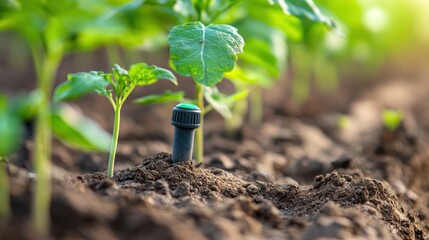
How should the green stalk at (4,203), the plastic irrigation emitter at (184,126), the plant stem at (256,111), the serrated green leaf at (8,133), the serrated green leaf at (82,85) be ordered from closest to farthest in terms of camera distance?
the serrated green leaf at (8,133) → the green stalk at (4,203) → the serrated green leaf at (82,85) → the plastic irrigation emitter at (184,126) → the plant stem at (256,111)

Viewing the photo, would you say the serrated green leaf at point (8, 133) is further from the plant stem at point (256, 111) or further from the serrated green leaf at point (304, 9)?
the plant stem at point (256, 111)

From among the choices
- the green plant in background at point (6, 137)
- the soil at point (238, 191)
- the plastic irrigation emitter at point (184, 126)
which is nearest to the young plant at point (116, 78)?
the plastic irrigation emitter at point (184, 126)

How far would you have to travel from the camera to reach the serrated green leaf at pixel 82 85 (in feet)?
6.88

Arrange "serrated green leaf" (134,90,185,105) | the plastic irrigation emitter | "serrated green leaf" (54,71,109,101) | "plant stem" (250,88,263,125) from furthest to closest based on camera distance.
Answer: "plant stem" (250,88,263,125) → "serrated green leaf" (134,90,185,105) → the plastic irrigation emitter → "serrated green leaf" (54,71,109,101)

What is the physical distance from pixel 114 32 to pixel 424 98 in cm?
361

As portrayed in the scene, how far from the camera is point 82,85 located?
2123mm

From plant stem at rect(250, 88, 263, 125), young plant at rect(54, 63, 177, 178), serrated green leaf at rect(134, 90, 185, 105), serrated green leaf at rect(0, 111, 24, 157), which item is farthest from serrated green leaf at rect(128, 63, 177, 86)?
plant stem at rect(250, 88, 263, 125)

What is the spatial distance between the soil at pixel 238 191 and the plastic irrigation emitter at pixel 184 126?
0.07 m

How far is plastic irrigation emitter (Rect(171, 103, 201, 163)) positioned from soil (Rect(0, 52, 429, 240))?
7cm

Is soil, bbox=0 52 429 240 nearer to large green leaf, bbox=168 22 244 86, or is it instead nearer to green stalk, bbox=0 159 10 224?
green stalk, bbox=0 159 10 224

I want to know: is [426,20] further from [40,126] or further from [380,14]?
[40,126]

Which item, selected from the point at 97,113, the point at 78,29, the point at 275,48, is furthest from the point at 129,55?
the point at 275,48

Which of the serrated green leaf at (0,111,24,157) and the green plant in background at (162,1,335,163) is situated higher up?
the green plant in background at (162,1,335,163)

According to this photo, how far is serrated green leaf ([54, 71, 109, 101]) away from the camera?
210 cm
